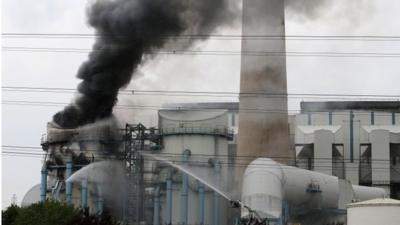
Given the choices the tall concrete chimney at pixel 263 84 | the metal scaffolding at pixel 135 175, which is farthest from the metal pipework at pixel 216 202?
the metal scaffolding at pixel 135 175

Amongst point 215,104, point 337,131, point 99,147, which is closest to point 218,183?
point 99,147

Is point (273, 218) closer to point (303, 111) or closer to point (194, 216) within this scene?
point (194, 216)

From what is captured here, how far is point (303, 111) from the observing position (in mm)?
71250

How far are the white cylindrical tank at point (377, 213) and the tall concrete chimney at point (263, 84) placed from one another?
586 inches

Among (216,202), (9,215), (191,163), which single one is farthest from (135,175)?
(9,215)

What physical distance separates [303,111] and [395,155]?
362 inches

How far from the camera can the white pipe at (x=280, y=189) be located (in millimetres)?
42781

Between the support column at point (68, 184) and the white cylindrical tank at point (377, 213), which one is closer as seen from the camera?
the white cylindrical tank at point (377, 213)

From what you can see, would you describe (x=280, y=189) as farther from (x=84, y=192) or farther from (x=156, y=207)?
(x=84, y=192)

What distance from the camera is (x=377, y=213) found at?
35.6 metres

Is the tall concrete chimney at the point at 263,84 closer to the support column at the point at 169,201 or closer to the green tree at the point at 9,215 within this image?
the support column at the point at 169,201

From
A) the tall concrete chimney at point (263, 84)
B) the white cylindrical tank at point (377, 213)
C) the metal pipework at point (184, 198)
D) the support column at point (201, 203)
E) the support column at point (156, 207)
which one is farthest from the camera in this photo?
the support column at point (156, 207)

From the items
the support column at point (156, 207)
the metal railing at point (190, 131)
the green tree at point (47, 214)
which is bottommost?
the green tree at point (47, 214)

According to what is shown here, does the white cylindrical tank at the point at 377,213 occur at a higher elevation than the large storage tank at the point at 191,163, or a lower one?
lower
